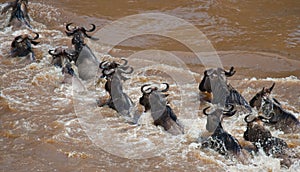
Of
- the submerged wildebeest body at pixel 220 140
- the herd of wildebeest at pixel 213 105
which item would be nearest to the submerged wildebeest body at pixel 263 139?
the herd of wildebeest at pixel 213 105

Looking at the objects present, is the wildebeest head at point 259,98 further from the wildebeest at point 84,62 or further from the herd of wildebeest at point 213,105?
the wildebeest at point 84,62

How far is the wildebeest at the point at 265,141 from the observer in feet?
22.2

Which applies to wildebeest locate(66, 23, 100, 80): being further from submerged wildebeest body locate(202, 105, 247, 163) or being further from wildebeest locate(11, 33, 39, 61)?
submerged wildebeest body locate(202, 105, 247, 163)

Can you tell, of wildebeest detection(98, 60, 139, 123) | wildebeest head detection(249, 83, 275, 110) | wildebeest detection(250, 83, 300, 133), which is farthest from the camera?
wildebeest detection(98, 60, 139, 123)

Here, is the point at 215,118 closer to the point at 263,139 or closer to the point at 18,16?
the point at 263,139

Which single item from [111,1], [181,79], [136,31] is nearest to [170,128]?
[181,79]

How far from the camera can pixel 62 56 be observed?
10.0m

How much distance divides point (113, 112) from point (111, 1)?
707 cm

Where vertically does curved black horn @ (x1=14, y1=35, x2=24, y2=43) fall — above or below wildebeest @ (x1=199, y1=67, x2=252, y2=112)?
above

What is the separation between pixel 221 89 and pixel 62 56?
3438 mm

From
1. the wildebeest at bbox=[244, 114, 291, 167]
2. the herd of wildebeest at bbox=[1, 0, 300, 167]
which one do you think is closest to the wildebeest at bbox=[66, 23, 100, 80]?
the herd of wildebeest at bbox=[1, 0, 300, 167]

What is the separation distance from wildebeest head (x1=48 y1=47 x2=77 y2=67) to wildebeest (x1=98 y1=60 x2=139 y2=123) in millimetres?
1651

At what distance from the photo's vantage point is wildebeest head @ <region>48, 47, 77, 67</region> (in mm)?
9922

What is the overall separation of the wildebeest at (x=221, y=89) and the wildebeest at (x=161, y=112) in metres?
1.08
